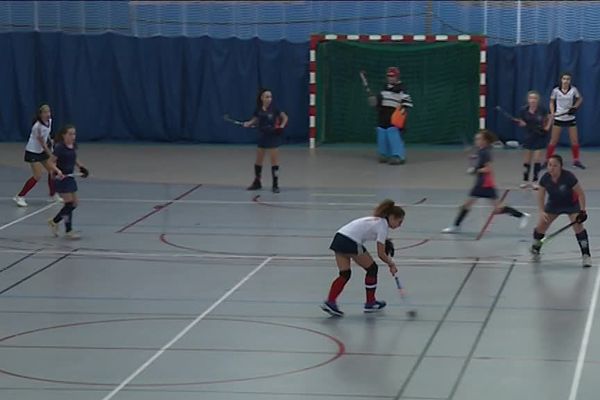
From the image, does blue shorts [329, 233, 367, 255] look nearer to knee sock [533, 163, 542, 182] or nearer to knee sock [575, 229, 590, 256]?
knee sock [575, 229, 590, 256]

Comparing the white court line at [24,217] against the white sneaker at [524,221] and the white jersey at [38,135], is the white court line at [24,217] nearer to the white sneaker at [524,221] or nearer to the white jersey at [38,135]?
the white jersey at [38,135]

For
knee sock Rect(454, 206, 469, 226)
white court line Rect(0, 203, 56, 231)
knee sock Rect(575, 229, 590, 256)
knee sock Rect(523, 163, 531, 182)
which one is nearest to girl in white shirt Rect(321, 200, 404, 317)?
knee sock Rect(575, 229, 590, 256)

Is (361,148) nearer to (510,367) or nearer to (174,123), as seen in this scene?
(174,123)

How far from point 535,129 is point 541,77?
297 inches

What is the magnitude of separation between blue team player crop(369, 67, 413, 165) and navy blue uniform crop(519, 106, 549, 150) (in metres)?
4.70

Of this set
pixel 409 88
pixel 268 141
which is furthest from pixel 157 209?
pixel 409 88

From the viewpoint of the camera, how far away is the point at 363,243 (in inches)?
647

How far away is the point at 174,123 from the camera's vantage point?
1431 inches

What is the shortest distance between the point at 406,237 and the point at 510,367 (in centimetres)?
827

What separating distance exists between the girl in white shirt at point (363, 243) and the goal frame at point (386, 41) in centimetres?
1774

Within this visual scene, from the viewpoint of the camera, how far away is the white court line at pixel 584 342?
13.4m

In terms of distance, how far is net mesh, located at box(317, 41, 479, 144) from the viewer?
34.3 meters

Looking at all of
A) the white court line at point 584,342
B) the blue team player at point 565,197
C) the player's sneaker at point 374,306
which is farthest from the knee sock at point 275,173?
the player's sneaker at point 374,306

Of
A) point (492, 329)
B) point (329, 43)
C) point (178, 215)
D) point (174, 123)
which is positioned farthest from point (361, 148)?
point (492, 329)
